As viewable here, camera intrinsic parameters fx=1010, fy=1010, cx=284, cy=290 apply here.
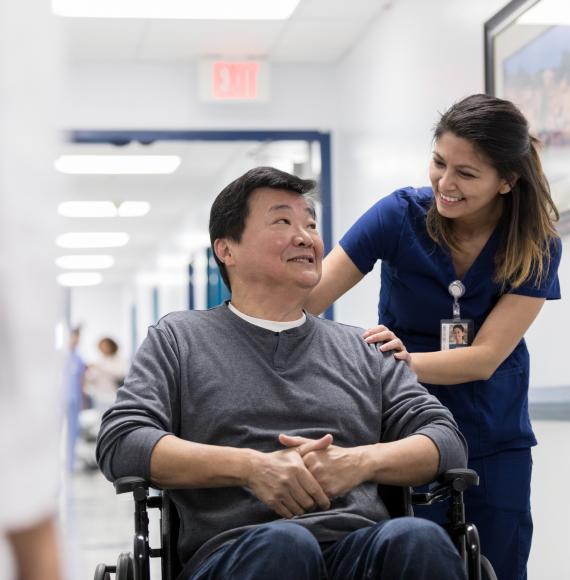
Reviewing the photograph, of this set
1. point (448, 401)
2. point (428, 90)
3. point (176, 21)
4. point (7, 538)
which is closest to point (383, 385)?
point (448, 401)

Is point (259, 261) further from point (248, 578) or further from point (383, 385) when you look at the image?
point (248, 578)

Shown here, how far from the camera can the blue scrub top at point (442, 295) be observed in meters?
2.16

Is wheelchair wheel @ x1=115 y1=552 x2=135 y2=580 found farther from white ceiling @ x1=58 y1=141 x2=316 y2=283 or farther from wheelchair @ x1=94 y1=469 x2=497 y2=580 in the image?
white ceiling @ x1=58 y1=141 x2=316 y2=283

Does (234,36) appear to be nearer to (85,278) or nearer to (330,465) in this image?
(330,465)

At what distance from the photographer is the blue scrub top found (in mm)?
2162

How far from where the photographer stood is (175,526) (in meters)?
1.78

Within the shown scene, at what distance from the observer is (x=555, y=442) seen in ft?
10.2

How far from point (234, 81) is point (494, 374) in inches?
135

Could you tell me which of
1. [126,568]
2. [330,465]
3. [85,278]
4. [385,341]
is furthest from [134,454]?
[85,278]

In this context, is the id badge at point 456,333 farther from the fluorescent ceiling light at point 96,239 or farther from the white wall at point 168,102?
the fluorescent ceiling light at point 96,239

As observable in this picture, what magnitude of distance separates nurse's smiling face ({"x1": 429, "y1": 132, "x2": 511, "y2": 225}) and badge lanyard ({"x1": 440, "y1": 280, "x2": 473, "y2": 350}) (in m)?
0.15

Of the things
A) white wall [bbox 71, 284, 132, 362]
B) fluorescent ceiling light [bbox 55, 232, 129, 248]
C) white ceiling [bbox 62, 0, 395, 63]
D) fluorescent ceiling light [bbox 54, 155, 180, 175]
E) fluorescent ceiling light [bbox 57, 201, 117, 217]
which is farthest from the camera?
white wall [bbox 71, 284, 132, 362]

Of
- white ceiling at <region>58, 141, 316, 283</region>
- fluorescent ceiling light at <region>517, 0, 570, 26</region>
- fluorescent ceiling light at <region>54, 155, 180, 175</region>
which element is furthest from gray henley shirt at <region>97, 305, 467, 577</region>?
fluorescent ceiling light at <region>54, 155, 180, 175</region>

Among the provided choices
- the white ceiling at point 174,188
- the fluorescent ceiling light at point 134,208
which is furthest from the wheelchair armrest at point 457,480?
the fluorescent ceiling light at point 134,208
